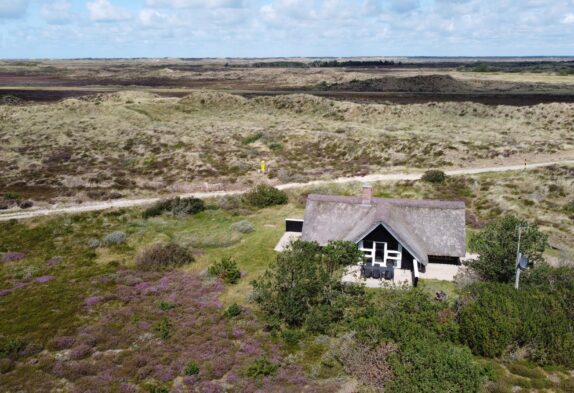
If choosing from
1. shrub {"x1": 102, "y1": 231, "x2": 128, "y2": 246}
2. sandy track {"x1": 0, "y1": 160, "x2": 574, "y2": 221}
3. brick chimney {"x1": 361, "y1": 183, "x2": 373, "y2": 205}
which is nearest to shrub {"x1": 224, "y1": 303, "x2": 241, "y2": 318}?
brick chimney {"x1": 361, "y1": 183, "x2": 373, "y2": 205}

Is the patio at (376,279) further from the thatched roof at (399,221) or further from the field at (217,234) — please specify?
the thatched roof at (399,221)

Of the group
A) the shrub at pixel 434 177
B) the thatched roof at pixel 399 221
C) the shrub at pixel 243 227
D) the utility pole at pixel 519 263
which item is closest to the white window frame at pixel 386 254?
the thatched roof at pixel 399 221

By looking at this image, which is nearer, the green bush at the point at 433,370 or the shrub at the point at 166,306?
the green bush at the point at 433,370

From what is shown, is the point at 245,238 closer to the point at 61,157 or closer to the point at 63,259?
the point at 63,259

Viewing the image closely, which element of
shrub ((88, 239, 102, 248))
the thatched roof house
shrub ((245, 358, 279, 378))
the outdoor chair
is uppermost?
the thatched roof house

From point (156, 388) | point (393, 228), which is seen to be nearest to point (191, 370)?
point (156, 388)

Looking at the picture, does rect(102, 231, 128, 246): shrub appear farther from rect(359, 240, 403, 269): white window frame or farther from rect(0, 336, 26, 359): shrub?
rect(359, 240, 403, 269): white window frame
